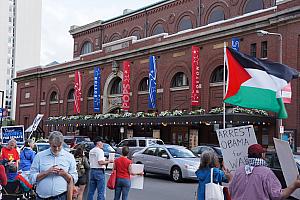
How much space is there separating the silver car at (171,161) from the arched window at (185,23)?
87.9ft

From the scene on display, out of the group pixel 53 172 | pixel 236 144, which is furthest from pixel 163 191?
→ pixel 53 172

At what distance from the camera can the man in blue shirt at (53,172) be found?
20.5ft

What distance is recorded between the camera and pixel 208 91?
1460 inches

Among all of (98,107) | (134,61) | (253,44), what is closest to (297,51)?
(253,44)

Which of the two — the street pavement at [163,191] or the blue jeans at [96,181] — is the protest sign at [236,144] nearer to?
the blue jeans at [96,181]

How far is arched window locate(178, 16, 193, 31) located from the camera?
154 ft

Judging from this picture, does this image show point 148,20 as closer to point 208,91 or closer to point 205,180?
point 208,91

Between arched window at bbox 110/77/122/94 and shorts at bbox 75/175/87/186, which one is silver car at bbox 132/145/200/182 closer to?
shorts at bbox 75/175/87/186

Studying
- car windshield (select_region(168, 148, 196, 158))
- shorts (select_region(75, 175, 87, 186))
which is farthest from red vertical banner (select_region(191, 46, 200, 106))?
shorts (select_region(75, 175, 87, 186))

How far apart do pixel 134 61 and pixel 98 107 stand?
21.9ft

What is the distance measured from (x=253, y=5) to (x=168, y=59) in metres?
8.64

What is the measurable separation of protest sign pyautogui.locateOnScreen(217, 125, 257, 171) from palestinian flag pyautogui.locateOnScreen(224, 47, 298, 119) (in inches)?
54.7

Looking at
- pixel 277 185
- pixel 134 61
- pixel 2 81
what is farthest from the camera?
pixel 2 81

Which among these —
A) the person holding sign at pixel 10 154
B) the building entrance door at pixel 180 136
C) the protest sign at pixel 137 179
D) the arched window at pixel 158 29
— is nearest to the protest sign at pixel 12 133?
the person holding sign at pixel 10 154
